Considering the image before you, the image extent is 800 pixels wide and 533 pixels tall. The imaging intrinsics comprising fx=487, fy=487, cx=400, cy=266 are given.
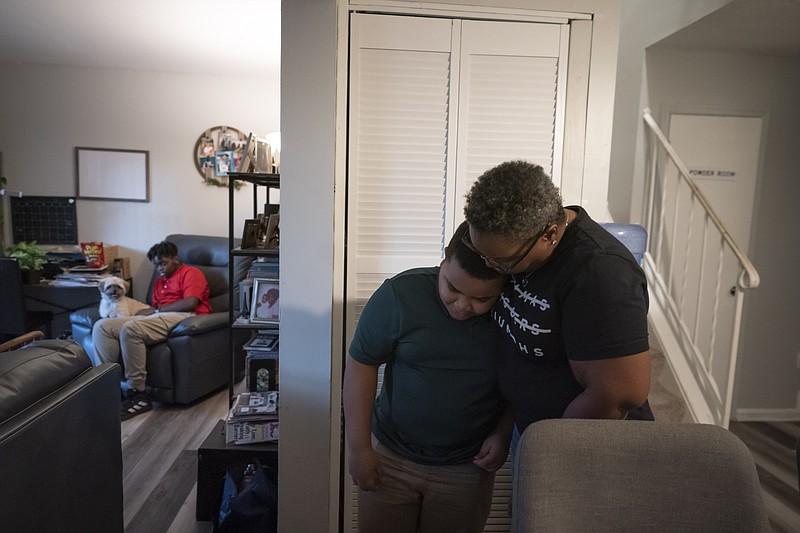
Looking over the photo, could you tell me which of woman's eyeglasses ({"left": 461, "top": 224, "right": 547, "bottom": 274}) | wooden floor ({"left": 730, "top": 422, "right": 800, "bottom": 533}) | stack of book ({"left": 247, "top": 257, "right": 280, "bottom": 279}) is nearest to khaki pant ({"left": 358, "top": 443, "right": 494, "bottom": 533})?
woman's eyeglasses ({"left": 461, "top": 224, "right": 547, "bottom": 274})

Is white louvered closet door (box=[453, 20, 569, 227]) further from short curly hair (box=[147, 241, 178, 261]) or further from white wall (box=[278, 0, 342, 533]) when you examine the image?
short curly hair (box=[147, 241, 178, 261])

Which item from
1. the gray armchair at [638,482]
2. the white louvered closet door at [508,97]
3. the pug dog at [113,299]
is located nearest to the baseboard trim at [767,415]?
the white louvered closet door at [508,97]

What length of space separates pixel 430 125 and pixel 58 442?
1.53 meters

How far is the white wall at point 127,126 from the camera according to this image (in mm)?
4320

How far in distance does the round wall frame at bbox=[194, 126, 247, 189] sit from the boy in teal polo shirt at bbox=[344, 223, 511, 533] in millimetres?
3708

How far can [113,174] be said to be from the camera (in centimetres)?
439

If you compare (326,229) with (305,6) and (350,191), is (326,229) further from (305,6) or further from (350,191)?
(305,6)

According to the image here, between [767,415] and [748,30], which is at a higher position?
[748,30]

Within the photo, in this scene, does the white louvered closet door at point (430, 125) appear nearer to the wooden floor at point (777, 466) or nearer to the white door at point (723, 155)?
the wooden floor at point (777, 466)

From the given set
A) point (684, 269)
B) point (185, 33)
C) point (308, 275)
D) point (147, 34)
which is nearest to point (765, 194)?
point (684, 269)

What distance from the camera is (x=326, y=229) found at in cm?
175

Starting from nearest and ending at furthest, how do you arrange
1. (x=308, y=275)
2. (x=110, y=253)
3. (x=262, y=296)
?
1. (x=308, y=275)
2. (x=262, y=296)
3. (x=110, y=253)

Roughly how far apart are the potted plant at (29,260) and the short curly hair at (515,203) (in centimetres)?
432

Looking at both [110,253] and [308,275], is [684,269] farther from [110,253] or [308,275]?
[110,253]
